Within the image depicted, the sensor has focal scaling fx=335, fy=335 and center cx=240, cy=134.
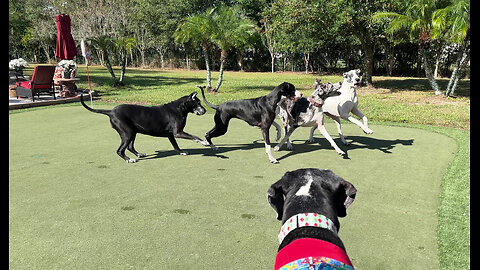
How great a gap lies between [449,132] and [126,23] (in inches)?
1597

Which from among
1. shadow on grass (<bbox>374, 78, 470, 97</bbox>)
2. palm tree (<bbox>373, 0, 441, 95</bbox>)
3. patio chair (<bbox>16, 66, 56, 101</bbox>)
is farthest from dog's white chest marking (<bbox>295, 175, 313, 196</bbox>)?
shadow on grass (<bbox>374, 78, 470, 97</bbox>)

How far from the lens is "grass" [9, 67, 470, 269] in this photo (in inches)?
117

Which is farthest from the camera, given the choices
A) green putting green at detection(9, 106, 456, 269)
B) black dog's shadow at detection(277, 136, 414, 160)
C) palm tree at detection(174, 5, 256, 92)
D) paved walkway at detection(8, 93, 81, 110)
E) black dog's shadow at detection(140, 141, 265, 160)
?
palm tree at detection(174, 5, 256, 92)

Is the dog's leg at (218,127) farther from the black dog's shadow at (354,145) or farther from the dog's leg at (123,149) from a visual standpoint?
the dog's leg at (123,149)

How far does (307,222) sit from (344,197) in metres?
0.42

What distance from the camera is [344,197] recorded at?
2094 millimetres

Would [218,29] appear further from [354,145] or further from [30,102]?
[354,145]

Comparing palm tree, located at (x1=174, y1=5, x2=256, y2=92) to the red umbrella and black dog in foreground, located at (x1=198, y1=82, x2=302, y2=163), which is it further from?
black dog in foreground, located at (x1=198, y1=82, x2=302, y2=163)

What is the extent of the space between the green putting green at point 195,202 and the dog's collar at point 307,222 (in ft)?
3.65

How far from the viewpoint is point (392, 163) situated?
5680 mm

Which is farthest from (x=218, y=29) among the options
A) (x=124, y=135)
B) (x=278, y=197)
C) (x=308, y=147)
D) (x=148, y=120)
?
(x=278, y=197)

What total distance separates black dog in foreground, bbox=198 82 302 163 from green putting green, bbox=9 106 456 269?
43cm

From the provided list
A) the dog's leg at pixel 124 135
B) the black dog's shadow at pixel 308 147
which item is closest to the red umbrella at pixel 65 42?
the black dog's shadow at pixel 308 147

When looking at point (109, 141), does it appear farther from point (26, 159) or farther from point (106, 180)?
point (106, 180)
